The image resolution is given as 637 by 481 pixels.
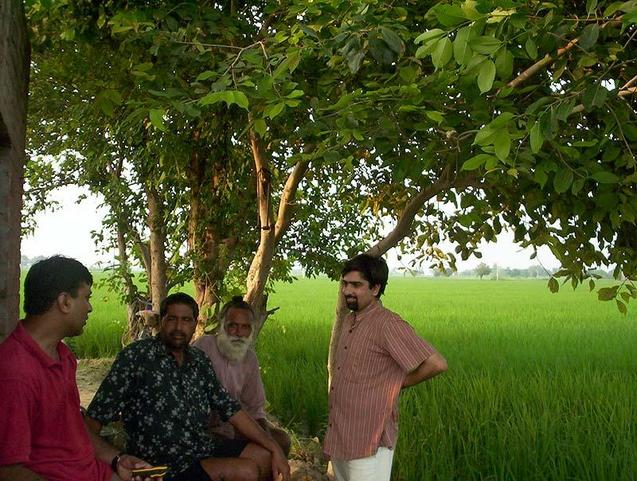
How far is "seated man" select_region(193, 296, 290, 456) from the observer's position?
4141 mm

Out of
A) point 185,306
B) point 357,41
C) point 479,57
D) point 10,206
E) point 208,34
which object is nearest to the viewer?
point 479,57

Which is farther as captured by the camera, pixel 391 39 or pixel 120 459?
pixel 391 39

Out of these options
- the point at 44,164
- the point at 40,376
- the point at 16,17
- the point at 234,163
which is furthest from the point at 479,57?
the point at 44,164

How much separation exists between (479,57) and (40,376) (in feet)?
5.40

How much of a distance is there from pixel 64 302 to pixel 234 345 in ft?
6.05

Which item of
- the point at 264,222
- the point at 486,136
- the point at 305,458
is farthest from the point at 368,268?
the point at 305,458

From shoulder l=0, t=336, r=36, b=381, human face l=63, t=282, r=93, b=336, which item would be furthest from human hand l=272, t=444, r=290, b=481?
shoulder l=0, t=336, r=36, b=381

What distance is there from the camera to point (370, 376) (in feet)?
12.3

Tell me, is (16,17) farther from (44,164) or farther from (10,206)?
(44,164)

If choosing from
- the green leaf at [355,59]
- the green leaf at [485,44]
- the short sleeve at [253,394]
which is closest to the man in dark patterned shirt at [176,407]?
the short sleeve at [253,394]

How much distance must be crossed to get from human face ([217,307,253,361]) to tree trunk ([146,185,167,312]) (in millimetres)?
5155

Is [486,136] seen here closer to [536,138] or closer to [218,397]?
[536,138]

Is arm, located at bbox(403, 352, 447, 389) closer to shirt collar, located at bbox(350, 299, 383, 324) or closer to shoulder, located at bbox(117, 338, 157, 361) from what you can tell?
shirt collar, located at bbox(350, 299, 383, 324)

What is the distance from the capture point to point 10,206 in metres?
2.99
